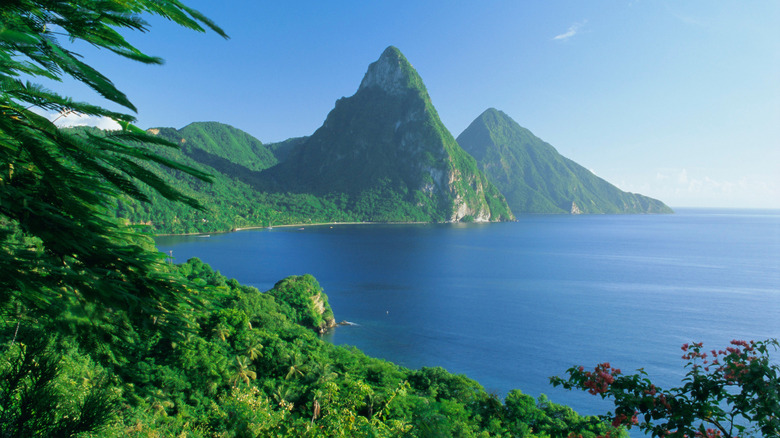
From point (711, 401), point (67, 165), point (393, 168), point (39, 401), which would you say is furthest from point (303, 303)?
point (393, 168)

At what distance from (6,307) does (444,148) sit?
603 feet

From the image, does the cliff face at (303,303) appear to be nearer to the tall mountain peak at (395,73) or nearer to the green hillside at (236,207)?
the green hillside at (236,207)

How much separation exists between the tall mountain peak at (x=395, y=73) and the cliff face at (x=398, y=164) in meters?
0.45

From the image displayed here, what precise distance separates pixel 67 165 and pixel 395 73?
203 meters

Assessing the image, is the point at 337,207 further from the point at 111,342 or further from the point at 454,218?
the point at 111,342

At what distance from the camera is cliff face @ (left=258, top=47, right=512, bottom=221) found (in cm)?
17312

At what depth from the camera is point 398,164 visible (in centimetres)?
18438

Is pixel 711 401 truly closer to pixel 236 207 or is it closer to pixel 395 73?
pixel 236 207

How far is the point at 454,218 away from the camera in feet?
565

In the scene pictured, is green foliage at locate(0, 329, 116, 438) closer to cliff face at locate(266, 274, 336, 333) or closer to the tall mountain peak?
cliff face at locate(266, 274, 336, 333)

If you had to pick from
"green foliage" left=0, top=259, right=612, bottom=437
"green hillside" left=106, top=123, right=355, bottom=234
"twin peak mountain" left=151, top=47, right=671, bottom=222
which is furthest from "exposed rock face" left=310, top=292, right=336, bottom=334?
"twin peak mountain" left=151, top=47, right=671, bottom=222

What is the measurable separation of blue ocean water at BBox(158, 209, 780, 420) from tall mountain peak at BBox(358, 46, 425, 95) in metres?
118

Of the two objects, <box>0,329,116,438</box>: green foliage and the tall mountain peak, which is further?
the tall mountain peak

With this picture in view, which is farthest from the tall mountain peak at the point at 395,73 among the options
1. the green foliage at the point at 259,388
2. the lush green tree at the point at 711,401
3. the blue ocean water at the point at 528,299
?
the lush green tree at the point at 711,401
